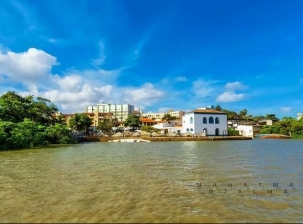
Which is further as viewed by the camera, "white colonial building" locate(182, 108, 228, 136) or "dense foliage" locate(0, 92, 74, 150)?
"white colonial building" locate(182, 108, 228, 136)

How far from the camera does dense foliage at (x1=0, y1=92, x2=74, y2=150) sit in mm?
28328

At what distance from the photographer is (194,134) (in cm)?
5741

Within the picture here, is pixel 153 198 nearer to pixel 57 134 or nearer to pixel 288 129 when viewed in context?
pixel 57 134

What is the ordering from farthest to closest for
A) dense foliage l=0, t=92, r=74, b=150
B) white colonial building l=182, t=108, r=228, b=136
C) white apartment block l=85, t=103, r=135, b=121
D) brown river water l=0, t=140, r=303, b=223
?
white apartment block l=85, t=103, r=135, b=121
white colonial building l=182, t=108, r=228, b=136
dense foliage l=0, t=92, r=74, b=150
brown river water l=0, t=140, r=303, b=223

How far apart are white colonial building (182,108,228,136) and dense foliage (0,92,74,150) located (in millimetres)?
27495

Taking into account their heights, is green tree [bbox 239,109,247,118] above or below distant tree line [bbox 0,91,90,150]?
above

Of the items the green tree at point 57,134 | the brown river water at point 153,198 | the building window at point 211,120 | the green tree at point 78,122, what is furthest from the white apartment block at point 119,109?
the brown river water at point 153,198

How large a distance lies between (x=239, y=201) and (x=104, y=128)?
217ft

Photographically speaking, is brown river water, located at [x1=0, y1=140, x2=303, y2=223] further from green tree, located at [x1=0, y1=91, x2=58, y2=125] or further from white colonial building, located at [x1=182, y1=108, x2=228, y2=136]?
white colonial building, located at [x1=182, y1=108, x2=228, y2=136]

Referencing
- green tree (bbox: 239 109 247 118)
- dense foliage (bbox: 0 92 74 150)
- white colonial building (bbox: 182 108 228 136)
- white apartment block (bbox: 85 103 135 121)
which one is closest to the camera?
dense foliage (bbox: 0 92 74 150)

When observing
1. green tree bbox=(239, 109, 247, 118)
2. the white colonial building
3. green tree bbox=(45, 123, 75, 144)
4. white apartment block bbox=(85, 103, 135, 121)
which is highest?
white apartment block bbox=(85, 103, 135, 121)

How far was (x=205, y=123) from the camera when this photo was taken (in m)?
58.9

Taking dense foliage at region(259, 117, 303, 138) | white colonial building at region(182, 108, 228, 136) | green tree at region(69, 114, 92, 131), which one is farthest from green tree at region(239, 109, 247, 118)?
green tree at region(69, 114, 92, 131)

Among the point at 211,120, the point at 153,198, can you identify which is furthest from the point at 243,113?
the point at 153,198
